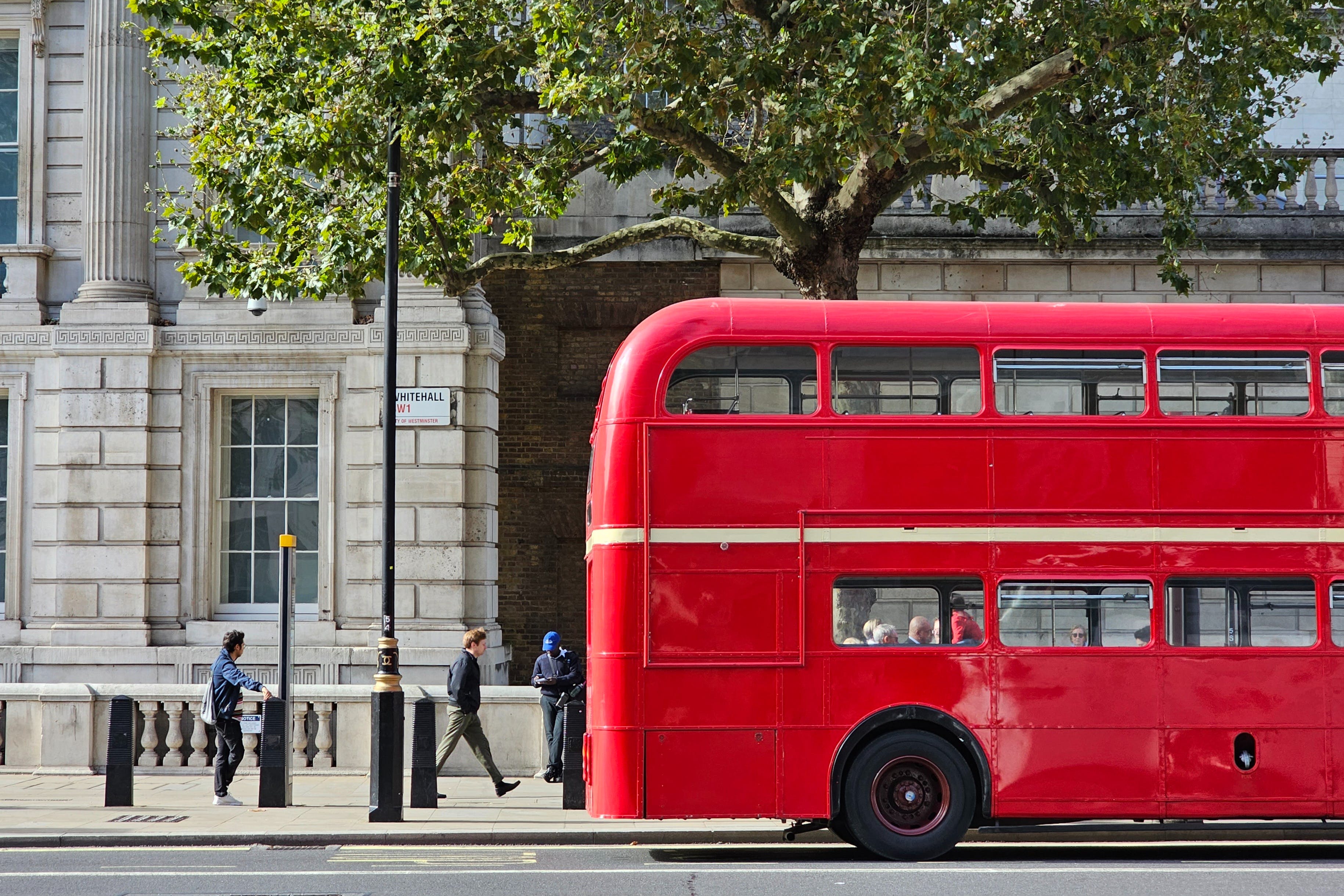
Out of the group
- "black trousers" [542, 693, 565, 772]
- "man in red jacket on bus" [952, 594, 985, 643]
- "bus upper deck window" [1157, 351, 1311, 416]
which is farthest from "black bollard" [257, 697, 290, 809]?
"bus upper deck window" [1157, 351, 1311, 416]

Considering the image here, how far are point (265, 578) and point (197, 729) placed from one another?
2.79 meters

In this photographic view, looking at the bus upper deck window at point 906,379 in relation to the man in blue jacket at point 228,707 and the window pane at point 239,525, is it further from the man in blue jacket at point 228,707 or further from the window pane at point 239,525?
the window pane at point 239,525

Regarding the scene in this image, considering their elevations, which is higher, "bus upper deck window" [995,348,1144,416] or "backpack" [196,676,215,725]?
"bus upper deck window" [995,348,1144,416]

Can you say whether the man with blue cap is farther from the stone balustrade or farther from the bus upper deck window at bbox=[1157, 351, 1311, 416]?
the bus upper deck window at bbox=[1157, 351, 1311, 416]

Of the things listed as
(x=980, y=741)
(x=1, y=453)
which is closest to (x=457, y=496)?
(x=1, y=453)

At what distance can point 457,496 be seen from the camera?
16.8m

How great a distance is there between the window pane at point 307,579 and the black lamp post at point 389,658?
5304 mm

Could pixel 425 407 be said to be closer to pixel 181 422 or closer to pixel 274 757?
pixel 181 422

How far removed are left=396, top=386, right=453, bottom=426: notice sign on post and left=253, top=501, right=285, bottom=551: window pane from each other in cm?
204

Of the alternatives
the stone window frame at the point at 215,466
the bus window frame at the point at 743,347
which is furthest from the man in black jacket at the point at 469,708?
the bus window frame at the point at 743,347

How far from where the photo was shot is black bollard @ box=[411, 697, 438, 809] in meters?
12.5

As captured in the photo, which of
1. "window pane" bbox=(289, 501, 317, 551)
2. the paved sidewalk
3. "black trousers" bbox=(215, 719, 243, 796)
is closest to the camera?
the paved sidewalk

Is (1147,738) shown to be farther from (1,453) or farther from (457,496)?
(1,453)

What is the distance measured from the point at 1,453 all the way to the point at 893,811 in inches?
497
